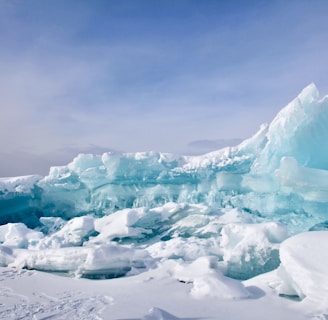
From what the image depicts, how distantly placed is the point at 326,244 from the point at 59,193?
52.9ft

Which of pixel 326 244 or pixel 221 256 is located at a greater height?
pixel 326 244

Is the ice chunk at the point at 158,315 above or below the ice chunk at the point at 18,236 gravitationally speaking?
above

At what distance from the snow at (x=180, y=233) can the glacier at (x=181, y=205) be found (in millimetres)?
44

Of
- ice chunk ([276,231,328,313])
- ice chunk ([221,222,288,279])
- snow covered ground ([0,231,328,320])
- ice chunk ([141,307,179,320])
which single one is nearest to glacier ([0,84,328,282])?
ice chunk ([221,222,288,279])

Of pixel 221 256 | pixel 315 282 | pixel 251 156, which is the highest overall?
pixel 251 156

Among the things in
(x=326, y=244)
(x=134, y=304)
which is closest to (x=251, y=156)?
(x=326, y=244)

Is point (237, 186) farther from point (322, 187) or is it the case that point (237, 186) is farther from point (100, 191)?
point (100, 191)

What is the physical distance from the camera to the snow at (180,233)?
5.90m

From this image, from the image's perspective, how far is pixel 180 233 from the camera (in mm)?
14008

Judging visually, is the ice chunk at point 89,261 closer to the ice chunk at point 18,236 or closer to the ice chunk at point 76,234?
the ice chunk at point 76,234

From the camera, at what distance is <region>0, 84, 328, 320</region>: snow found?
590cm

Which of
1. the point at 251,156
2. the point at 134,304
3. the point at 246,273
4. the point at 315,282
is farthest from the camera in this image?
the point at 251,156

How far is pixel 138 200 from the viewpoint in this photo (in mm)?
18469

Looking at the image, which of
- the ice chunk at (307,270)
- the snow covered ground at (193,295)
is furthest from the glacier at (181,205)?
the ice chunk at (307,270)
